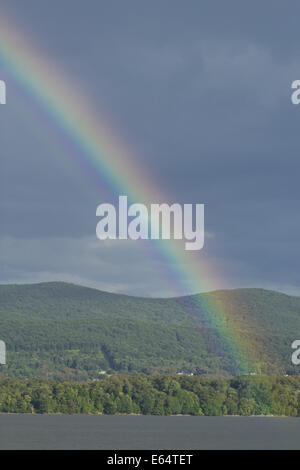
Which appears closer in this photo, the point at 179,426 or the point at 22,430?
the point at 22,430

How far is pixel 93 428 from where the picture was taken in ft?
598
